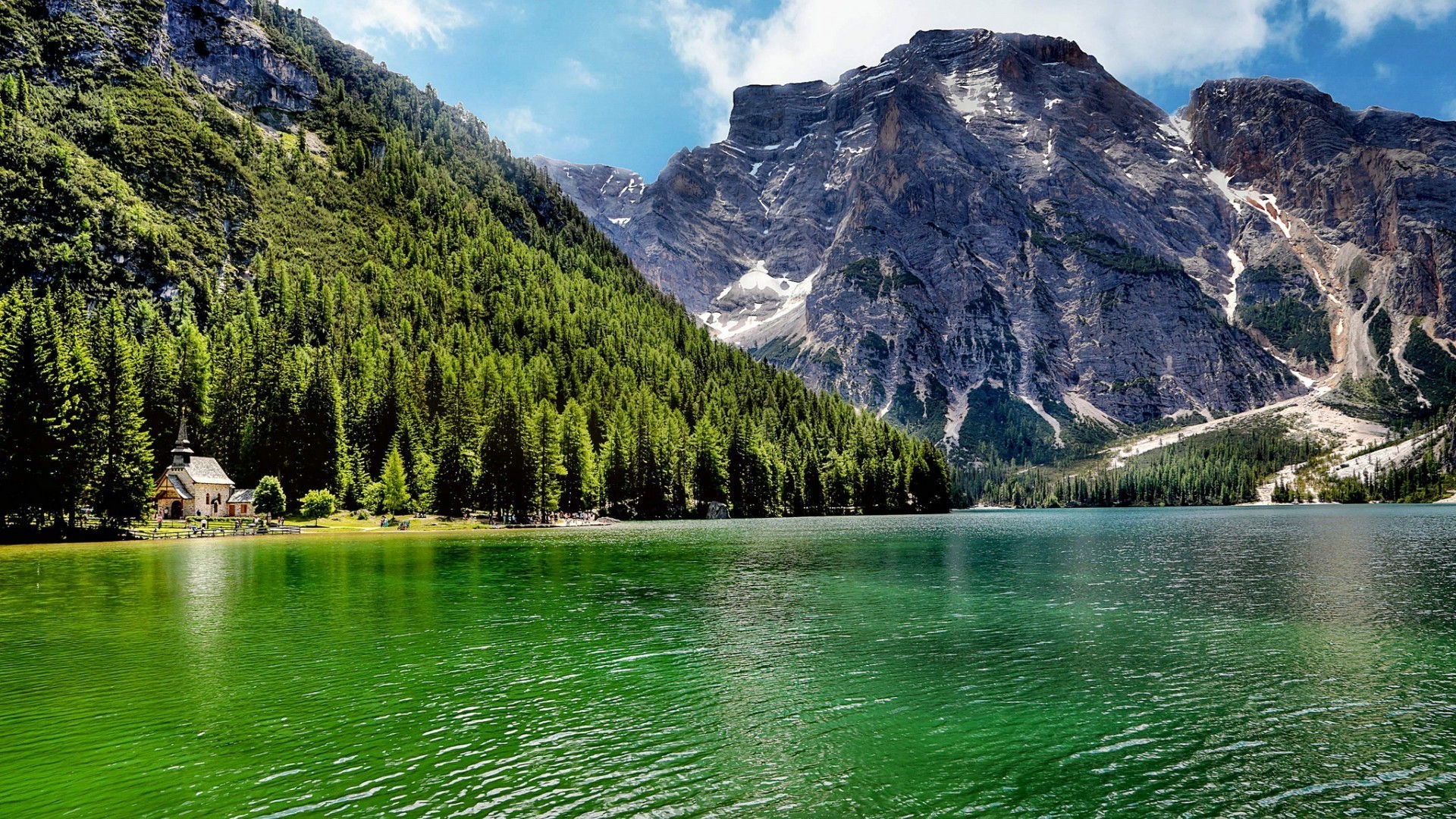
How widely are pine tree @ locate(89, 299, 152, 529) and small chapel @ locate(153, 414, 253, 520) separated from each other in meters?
19.2

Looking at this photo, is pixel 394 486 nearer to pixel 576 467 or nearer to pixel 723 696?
pixel 576 467

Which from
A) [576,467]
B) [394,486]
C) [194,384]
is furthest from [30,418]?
[576,467]

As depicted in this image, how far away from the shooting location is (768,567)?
2640 inches

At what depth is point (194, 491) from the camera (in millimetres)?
120250

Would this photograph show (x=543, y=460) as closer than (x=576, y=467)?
Yes

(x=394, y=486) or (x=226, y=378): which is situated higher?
(x=226, y=378)

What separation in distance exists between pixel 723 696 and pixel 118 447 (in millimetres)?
95788

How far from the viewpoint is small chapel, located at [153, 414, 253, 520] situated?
4658 inches

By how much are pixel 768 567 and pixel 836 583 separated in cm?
1087

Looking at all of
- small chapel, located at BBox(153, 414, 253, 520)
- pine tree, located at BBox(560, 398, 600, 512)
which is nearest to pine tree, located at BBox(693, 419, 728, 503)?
pine tree, located at BBox(560, 398, 600, 512)

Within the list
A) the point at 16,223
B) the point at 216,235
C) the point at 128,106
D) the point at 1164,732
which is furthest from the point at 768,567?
the point at 128,106

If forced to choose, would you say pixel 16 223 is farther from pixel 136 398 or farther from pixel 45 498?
pixel 45 498

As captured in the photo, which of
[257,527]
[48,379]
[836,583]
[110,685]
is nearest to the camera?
[110,685]

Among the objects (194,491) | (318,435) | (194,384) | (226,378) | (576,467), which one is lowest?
(194,491)
